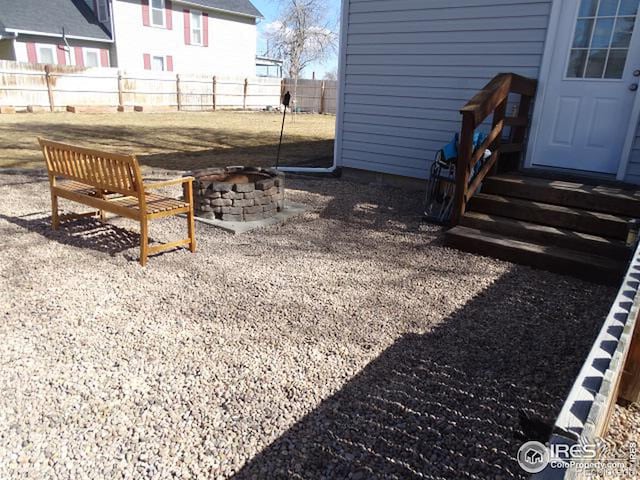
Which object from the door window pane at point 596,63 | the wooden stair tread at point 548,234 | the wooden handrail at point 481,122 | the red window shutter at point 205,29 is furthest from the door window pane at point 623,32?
the red window shutter at point 205,29

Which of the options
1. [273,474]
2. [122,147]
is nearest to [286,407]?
[273,474]

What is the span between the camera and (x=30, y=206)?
5.58m

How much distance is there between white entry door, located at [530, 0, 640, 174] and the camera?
501 centimetres

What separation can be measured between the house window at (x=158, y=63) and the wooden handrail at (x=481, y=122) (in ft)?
67.1

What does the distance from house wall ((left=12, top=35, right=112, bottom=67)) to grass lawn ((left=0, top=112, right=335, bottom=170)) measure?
16.8 ft

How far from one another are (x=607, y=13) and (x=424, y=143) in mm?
2574

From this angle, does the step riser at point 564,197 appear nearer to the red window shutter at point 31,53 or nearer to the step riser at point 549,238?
the step riser at point 549,238

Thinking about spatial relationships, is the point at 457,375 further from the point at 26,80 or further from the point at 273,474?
the point at 26,80

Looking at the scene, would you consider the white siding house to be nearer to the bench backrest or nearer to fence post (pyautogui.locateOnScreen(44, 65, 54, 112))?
the bench backrest

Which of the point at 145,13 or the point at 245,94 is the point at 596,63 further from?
the point at 245,94

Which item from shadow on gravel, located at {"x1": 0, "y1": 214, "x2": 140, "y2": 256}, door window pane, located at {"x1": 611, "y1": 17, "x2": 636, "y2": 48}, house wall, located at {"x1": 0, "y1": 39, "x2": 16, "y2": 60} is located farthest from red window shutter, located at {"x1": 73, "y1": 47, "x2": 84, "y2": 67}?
door window pane, located at {"x1": 611, "y1": 17, "x2": 636, "y2": 48}

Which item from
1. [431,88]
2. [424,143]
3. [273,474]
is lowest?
[273,474]

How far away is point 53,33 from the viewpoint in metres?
19.2

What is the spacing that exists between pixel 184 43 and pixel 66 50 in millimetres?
5314
